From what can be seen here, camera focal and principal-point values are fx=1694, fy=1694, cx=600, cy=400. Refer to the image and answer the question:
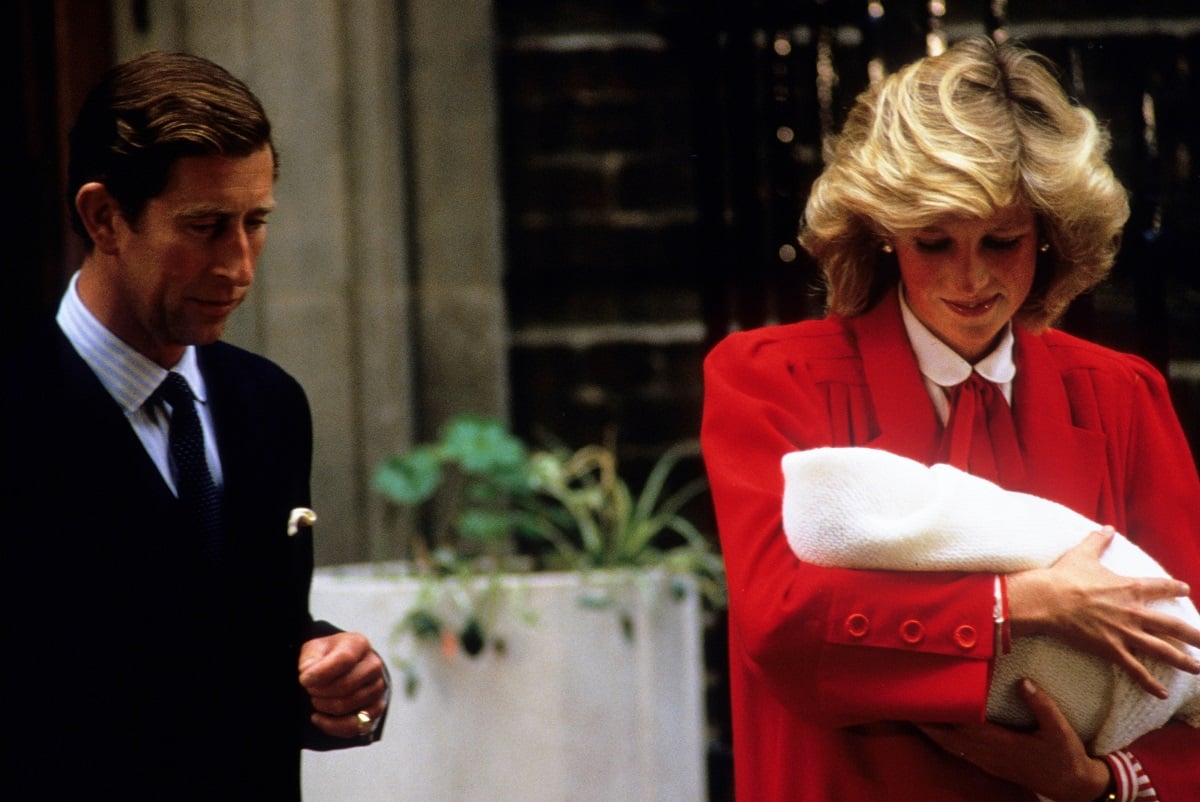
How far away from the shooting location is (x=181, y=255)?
6.20 feet

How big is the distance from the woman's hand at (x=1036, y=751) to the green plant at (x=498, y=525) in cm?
185

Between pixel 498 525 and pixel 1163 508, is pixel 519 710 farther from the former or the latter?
pixel 1163 508

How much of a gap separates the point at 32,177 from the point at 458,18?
3.59 ft

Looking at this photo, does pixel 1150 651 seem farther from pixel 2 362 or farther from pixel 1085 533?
pixel 2 362

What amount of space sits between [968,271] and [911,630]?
1.38 ft

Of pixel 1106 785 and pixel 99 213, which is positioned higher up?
pixel 99 213

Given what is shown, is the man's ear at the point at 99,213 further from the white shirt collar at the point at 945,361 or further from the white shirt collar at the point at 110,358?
A: the white shirt collar at the point at 945,361

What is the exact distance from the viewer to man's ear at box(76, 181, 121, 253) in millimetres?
1890

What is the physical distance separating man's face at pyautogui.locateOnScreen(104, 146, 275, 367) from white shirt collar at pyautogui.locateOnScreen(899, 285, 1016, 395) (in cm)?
78

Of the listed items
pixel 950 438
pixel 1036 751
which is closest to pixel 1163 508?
pixel 950 438

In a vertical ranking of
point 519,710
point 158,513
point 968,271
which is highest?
point 968,271

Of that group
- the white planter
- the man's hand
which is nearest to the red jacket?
the man's hand

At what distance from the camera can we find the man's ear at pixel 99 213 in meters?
1.89

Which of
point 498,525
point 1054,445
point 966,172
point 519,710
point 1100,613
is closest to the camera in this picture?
point 1100,613
